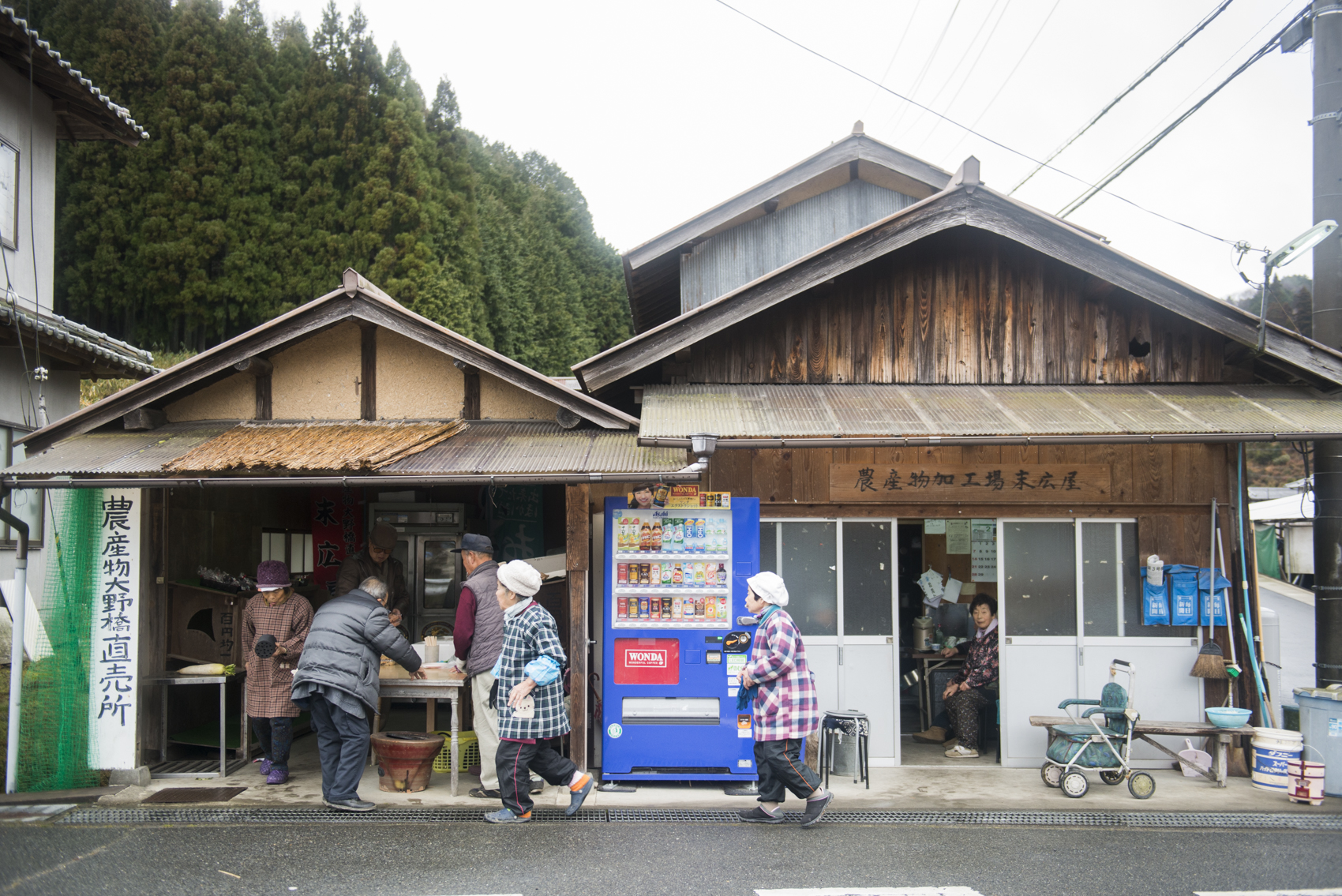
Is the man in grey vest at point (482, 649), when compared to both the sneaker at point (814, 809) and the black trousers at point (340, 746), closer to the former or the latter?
the black trousers at point (340, 746)

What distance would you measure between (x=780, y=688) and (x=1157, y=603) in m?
4.17

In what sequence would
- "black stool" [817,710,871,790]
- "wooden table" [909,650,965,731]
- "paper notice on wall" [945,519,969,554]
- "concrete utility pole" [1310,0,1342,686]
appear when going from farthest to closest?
"paper notice on wall" [945,519,969,554], "wooden table" [909,650,965,731], "concrete utility pole" [1310,0,1342,686], "black stool" [817,710,871,790]

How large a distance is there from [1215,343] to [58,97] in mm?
15677

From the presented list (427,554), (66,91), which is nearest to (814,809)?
(427,554)

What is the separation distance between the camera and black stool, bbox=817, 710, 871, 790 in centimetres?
781

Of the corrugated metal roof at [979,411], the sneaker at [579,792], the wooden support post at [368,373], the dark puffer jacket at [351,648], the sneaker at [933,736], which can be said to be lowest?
the sneaker at [933,736]

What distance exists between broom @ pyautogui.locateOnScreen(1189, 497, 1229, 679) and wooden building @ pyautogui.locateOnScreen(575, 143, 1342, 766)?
11 centimetres

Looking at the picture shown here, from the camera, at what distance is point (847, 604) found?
27.8 ft

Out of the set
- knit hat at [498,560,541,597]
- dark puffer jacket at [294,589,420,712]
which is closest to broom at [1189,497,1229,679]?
knit hat at [498,560,541,597]

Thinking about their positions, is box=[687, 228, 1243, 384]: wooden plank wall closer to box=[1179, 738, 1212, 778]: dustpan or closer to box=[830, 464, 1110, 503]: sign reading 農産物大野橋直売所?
box=[830, 464, 1110, 503]: sign reading 農産物大野橋直売所

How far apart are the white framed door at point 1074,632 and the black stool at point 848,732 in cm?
161

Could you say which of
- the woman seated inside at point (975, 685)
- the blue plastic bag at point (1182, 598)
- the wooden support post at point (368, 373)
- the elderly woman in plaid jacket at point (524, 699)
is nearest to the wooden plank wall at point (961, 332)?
the blue plastic bag at point (1182, 598)

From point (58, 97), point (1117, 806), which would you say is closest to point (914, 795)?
point (1117, 806)

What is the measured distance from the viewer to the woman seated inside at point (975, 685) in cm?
898
